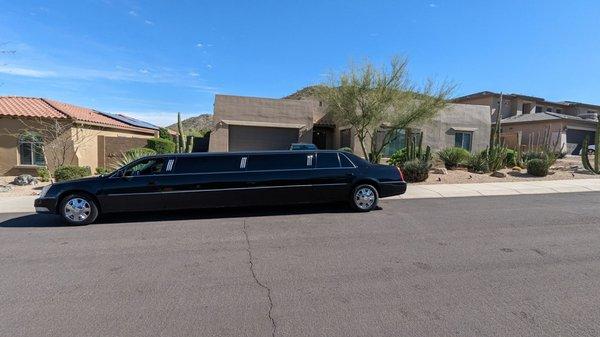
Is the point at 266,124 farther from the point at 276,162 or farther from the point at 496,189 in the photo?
the point at 276,162

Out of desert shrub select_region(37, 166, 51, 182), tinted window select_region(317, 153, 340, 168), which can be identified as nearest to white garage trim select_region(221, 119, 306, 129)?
desert shrub select_region(37, 166, 51, 182)

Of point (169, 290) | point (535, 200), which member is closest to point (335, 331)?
point (169, 290)

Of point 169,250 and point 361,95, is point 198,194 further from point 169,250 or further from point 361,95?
point 361,95

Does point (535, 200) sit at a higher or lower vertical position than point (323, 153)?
lower

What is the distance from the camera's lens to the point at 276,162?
866 centimetres

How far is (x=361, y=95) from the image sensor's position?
1595 cm

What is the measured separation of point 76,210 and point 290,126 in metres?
16.3

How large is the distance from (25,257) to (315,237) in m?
4.36

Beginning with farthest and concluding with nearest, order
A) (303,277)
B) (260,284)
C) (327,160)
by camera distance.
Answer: (327,160)
(303,277)
(260,284)

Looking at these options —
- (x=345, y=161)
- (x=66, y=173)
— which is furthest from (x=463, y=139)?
(x=66, y=173)

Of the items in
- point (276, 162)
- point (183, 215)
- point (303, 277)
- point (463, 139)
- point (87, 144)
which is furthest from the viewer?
point (463, 139)

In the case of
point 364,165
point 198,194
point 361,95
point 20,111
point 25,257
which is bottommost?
point 25,257

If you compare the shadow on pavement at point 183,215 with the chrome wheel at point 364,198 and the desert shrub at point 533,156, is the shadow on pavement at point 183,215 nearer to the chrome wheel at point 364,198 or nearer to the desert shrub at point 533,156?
the chrome wheel at point 364,198

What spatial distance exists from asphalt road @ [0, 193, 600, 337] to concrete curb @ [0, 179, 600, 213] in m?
3.60
